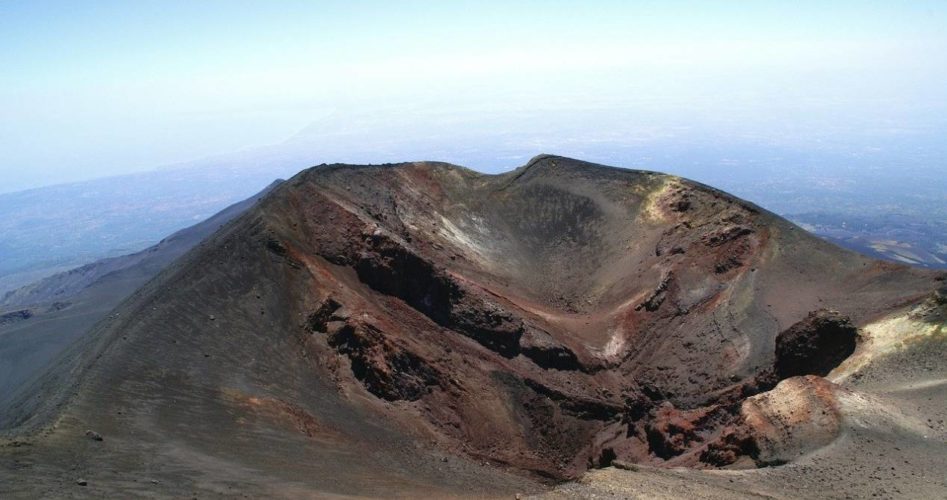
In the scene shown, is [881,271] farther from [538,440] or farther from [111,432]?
[111,432]

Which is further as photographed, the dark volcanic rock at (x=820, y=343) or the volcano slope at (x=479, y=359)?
the dark volcanic rock at (x=820, y=343)

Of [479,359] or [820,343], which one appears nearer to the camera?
[820,343]

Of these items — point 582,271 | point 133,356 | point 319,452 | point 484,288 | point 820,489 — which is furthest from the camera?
point 582,271

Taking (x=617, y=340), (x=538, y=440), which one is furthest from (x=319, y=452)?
(x=617, y=340)

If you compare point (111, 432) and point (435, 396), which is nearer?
point (111, 432)

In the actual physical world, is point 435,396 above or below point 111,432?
below

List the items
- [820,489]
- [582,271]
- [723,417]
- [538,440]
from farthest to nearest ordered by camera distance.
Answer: [582,271], [538,440], [723,417], [820,489]

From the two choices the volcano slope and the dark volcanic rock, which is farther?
the dark volcanic rock

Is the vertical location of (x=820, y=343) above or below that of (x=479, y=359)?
above
